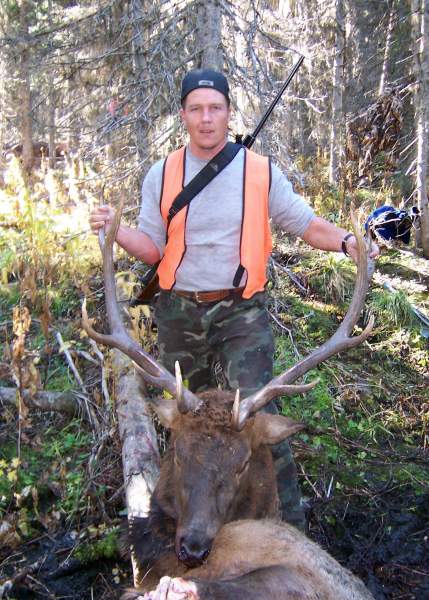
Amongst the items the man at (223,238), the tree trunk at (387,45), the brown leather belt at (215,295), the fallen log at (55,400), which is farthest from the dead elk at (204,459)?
the tree trunk at (387,45)

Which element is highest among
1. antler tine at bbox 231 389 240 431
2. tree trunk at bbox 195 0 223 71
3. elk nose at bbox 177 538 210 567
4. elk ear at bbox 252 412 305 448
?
tree trunk at bbox 195 0 223 71

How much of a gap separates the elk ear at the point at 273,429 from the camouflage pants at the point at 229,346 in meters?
0.35

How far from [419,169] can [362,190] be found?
3301 mm

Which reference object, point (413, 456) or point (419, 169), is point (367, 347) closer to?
point (413, 456)

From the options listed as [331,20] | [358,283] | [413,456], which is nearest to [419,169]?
[413,456]

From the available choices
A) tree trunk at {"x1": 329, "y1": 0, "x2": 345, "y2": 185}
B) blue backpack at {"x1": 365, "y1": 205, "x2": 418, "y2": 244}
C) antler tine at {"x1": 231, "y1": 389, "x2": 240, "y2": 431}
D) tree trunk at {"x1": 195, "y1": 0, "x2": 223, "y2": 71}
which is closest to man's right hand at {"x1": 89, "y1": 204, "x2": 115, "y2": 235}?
antler tine at {"x1": 231, "y1": 389, "x2": 240, "y2": 431}

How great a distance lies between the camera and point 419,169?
32.4ft

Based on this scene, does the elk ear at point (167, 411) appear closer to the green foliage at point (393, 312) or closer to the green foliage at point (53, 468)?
the green foliage at point (53, 468)

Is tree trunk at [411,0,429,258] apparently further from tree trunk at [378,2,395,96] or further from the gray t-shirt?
the gray t-shirt

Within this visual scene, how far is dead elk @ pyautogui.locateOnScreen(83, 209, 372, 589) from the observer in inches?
124

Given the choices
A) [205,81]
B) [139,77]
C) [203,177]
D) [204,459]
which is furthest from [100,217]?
[139,77]

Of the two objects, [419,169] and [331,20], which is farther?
[331,20]

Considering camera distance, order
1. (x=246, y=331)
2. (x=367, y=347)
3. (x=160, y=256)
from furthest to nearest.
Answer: (x=367, y=347) < (x=160, y=256) < (x=246, y=331)

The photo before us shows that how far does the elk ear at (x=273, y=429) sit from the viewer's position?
369 cm
